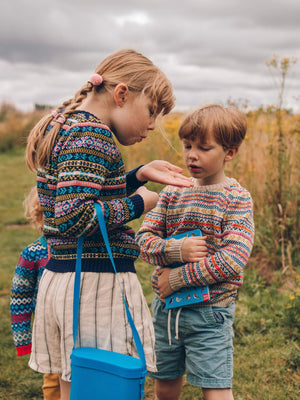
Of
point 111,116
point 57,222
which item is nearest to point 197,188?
point 111,116

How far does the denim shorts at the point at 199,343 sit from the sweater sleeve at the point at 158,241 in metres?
0.24

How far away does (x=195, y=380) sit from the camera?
6.73 feet

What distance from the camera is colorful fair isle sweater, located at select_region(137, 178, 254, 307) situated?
77.5 inches

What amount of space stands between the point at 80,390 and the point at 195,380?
0.62m

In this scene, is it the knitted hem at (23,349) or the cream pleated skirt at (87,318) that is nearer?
the cream pleated skirt at (87,318)

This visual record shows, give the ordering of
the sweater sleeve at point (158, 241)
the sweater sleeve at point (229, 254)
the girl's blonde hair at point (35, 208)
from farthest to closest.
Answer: the girl's blonde hair at point (35, 208)
the sweater sleeve at point (158, 241)
the sweater sleeve at point (229, 254)

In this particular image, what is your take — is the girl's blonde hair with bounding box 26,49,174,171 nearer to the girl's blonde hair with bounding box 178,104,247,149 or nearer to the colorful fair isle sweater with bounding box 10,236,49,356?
the girl's blonde hair with bounding box 178,104,247,149

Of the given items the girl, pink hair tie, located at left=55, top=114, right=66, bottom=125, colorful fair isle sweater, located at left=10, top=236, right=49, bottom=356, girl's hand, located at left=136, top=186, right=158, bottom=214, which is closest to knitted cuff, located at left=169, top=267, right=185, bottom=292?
the girl

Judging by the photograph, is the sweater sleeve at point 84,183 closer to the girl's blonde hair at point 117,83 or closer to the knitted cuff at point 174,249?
the girl's blonde hair at point 117,83

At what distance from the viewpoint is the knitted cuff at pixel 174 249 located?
2.03 meters

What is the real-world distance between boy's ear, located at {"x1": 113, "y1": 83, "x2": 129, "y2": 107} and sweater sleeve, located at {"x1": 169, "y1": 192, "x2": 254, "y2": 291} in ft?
2.12

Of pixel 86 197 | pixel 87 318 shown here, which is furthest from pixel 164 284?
pixel 86 197

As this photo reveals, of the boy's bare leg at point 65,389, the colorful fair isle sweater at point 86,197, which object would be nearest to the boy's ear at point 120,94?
the colorful fair isle sweater at point 86,197

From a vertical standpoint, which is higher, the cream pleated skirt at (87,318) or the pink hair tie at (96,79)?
the pink hair tie at (96,79)
